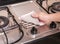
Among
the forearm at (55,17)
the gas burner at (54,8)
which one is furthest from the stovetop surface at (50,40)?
the gas burner at (54,8)

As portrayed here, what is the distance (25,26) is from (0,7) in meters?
0.30

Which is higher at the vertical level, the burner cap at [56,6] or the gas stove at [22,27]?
the burner cap at [56,6]

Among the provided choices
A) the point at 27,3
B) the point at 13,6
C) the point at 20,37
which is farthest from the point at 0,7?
the point at 20,37

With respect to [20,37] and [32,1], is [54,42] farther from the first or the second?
[32,1]

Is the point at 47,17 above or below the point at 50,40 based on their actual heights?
above

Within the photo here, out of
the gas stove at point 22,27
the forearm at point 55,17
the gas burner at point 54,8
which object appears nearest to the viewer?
the gas stove at point 22,27

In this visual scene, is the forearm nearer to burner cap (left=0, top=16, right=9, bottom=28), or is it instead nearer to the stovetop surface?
the stovetop surface

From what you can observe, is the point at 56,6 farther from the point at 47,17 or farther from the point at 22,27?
the point at 22,27

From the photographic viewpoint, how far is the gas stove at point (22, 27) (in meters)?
0.91

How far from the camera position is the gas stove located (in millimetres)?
909

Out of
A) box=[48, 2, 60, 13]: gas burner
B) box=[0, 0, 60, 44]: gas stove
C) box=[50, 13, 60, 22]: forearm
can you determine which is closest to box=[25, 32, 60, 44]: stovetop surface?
box=[0, 0, 60, 44]: gas stove

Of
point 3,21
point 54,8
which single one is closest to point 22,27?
point 3,21

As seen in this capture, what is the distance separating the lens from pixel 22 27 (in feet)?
3.19

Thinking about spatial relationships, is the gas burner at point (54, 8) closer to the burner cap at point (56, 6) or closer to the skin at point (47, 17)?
the burner cap at point (56, 6)
